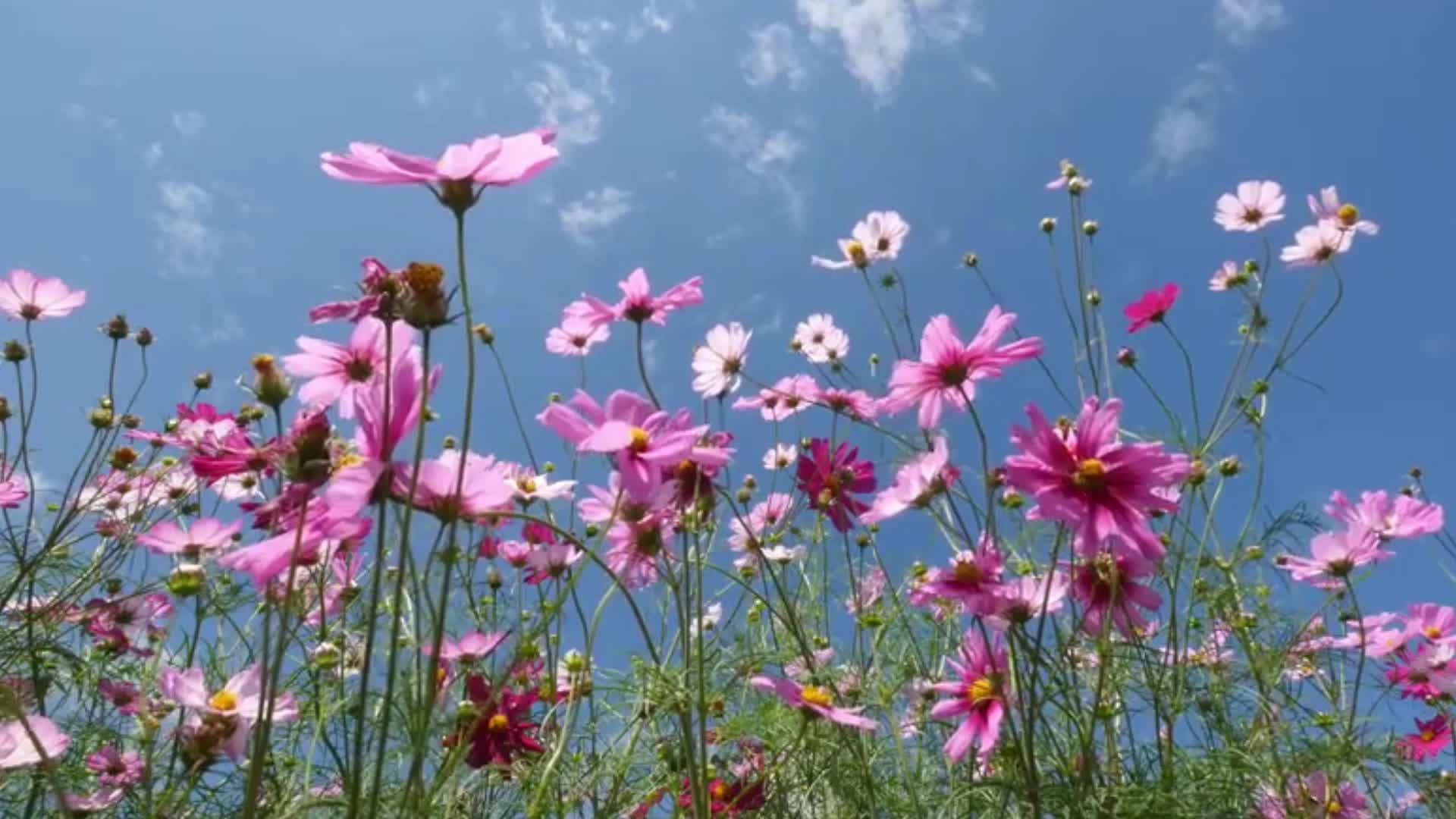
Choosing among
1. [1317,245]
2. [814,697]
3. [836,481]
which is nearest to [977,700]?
[814,697]

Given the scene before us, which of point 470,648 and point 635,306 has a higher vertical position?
point 635,306

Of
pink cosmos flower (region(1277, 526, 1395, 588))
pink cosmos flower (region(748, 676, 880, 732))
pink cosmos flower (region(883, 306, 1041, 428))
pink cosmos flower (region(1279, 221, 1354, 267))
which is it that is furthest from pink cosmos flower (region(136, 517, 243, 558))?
pink cosmos flower (region(1279, 221, 1354, 267))

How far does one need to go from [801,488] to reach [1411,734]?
150 cm

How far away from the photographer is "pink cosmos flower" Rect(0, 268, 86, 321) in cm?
207

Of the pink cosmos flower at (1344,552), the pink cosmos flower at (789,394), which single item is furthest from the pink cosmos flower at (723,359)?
the pink cosmos flower at (1344,552)

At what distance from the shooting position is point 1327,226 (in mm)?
2094

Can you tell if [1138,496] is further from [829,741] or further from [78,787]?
[78,787]

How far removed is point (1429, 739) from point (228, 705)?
2358mm

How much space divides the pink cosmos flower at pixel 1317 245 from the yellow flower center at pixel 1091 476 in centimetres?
147

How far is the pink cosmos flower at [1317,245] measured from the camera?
2.07 metres

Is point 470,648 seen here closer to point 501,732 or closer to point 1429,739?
point 501,732

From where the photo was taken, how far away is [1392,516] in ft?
5.84

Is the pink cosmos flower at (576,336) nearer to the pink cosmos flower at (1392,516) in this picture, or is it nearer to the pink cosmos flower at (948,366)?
the pink cosmos flower at (948,366)

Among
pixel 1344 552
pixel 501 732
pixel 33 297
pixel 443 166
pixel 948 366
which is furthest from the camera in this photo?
pixel 33 297
